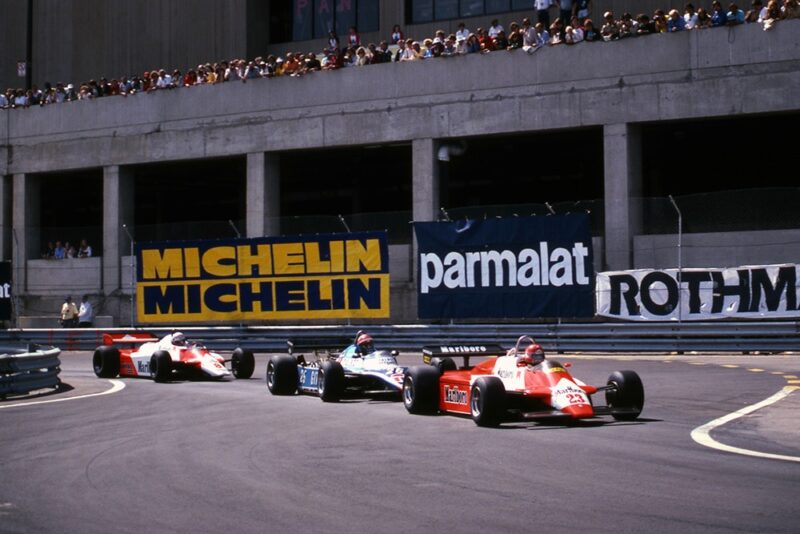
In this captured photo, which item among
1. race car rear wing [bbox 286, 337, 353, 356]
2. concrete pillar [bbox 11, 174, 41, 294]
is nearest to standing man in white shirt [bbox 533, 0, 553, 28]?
race car rear wing [bbox 286, 337, 353, 356]

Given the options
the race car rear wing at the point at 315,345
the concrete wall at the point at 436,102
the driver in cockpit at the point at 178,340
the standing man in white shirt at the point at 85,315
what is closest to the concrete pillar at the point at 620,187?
the concrete wall at the point at 436,102

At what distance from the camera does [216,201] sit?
49.8m

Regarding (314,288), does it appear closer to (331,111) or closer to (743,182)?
(331,111)

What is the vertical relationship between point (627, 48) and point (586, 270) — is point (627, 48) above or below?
above

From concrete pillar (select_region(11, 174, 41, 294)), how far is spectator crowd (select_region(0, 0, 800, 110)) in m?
1.30

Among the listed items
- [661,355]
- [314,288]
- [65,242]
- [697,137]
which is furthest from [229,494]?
[65,242]

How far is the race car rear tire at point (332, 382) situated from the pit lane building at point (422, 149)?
11.8m

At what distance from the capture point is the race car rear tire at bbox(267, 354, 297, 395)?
1764 centimetres

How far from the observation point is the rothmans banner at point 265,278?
29.6 metres

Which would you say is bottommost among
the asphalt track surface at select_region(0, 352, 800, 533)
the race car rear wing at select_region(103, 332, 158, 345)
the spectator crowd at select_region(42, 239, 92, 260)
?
the asphalt track surface at select_region(0, 352, 800, 533)

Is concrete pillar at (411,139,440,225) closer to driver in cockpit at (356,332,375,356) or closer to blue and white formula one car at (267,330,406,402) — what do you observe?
blue and white formula one car at (267,330,406,402)

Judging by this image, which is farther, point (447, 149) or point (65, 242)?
point (65, 242)

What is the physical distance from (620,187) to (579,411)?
1870 cm

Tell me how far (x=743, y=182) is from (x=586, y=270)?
1682 centimetres
